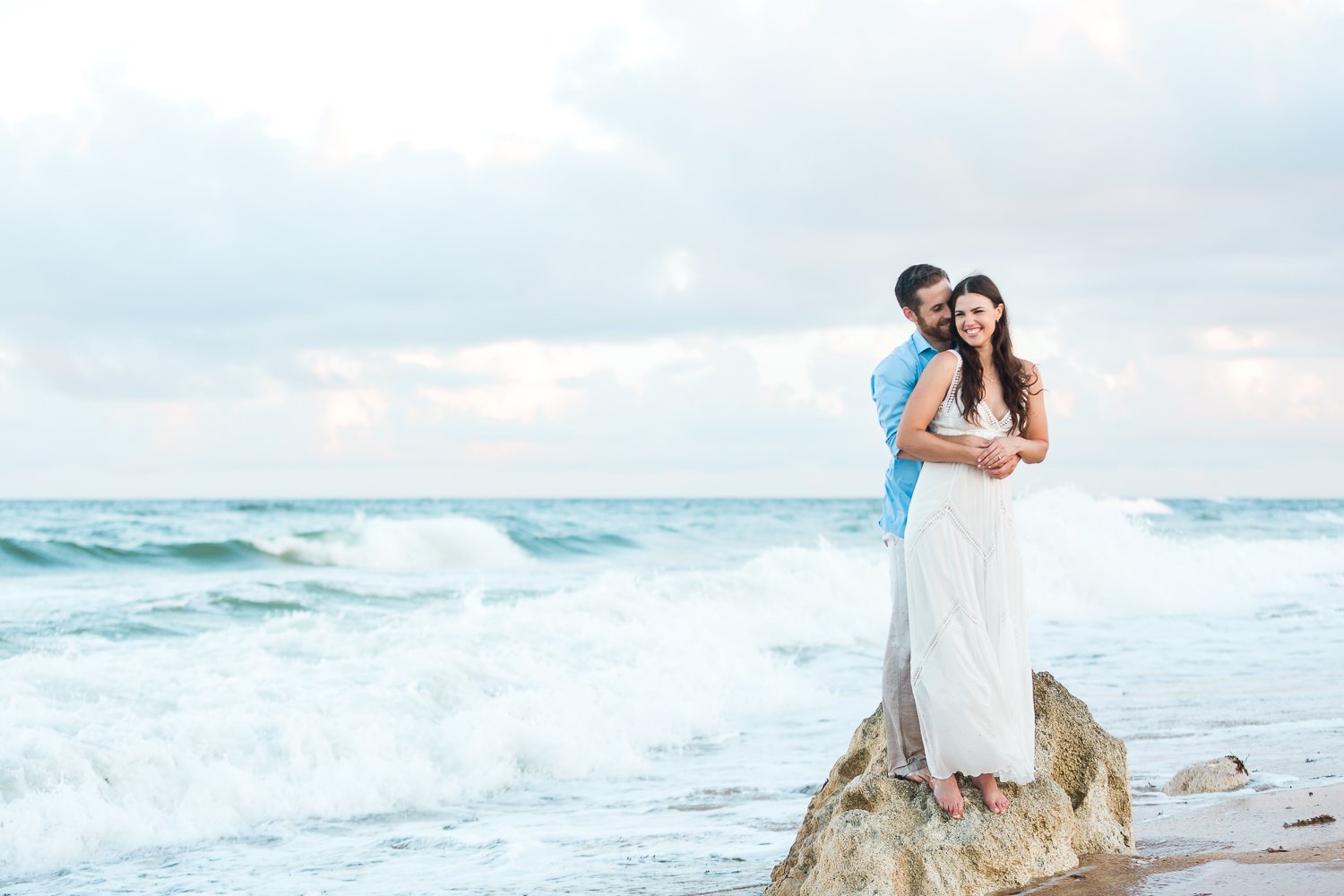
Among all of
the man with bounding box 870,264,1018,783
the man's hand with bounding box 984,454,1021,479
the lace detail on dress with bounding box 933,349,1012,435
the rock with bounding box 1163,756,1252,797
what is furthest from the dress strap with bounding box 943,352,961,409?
the rock with bounding box 1163,756,1252,797

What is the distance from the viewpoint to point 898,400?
14.0 feet

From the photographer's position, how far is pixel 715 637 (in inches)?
496

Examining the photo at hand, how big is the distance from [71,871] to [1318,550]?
26.7 m

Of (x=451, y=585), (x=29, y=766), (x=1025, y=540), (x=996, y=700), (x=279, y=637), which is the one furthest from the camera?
(x=1025, y=540)

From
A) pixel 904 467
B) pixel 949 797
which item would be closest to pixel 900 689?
pixel 949 797

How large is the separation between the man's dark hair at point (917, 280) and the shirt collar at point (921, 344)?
106mm

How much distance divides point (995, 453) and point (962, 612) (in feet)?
1.79

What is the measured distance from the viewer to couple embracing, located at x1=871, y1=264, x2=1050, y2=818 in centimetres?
411

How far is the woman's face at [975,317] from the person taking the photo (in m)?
4.10

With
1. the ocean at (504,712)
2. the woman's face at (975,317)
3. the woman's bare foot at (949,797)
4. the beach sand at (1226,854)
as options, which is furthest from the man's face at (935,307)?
the ocean at (504,712)

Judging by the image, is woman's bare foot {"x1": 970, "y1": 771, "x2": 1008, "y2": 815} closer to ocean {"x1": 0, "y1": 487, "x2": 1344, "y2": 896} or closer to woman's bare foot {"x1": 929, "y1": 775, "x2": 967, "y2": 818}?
woman's bare foot {"x1": 929, "y1": 775, "x2": 967, "y2": 818}

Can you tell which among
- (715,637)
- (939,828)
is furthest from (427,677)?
(939,828)

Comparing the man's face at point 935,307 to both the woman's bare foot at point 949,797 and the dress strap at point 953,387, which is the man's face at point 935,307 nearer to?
the dress strap at point 953,387

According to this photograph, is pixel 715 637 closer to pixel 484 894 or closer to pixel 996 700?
pixel 484 894
